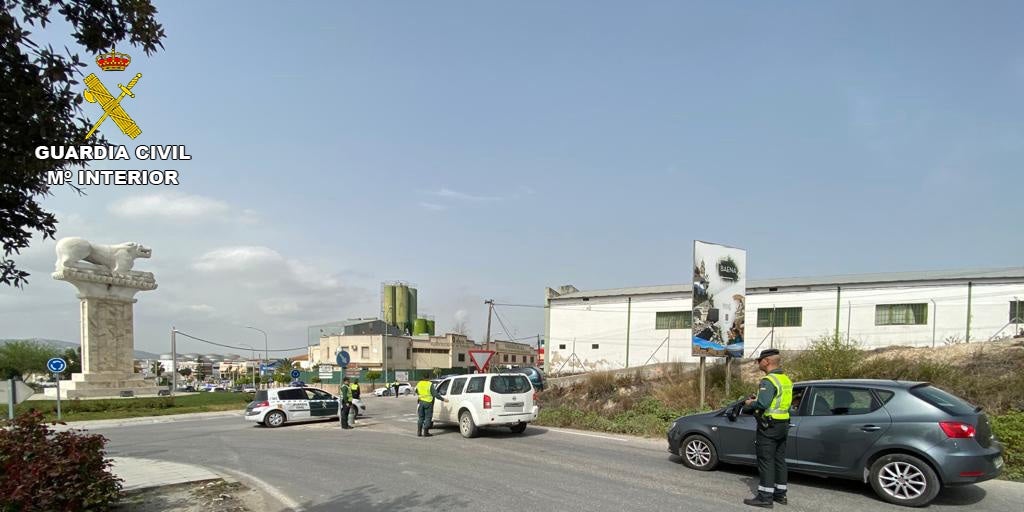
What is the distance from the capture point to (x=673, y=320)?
122 ft

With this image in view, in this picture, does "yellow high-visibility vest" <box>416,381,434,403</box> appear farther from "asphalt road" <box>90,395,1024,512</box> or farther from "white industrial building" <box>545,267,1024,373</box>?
"white industrial building" <box>545,267,1024,373</box>

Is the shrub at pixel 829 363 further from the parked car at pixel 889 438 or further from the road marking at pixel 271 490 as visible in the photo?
the road marking at pixel 271 490

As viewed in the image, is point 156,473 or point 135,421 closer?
point 156,473

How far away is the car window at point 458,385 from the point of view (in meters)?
16.5

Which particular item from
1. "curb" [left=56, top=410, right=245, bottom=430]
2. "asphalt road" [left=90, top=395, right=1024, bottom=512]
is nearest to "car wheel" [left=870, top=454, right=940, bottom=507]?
"asphalt road" [left=90, top=395, right=1024, bottom=512]

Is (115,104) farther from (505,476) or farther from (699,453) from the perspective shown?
(699,453)

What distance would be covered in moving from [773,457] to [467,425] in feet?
30.4

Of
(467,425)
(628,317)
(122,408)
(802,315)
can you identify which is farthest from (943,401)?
(122,408)

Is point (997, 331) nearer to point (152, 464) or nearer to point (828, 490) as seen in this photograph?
point (828, 490)

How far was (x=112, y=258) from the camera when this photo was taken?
42.7m

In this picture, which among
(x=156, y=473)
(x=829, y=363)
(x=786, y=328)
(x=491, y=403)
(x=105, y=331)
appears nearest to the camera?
(x=156, y=473)

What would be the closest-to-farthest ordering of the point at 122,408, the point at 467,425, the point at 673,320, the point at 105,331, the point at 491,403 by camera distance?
the point at 491,403, the point at 467,425, the point at 122,408, the point at 673,320, the point at 105,331

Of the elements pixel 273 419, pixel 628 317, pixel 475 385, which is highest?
pixel 628 317

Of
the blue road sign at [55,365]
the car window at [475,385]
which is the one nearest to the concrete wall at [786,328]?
the car window at [475,385]
